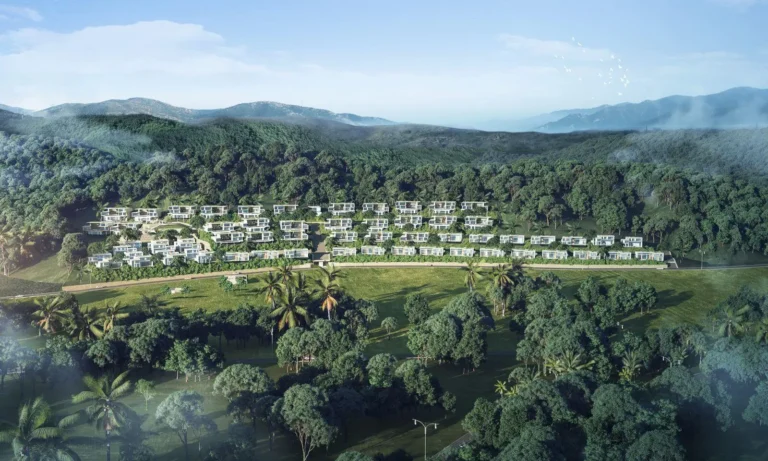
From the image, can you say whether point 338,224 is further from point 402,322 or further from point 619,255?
point 619,255

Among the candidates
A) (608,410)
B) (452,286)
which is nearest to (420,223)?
(452,286)

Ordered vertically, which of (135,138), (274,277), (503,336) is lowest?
(503,336)

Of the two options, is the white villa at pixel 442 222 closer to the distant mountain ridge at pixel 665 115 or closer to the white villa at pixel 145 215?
the distant mountain ridge at pixel 665 115

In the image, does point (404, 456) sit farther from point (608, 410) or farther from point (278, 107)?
point (278, 107)

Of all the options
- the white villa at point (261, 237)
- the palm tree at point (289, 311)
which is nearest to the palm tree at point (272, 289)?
the palm tree at point (289, 311)

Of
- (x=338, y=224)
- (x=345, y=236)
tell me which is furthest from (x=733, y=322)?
(x=338, y=224)

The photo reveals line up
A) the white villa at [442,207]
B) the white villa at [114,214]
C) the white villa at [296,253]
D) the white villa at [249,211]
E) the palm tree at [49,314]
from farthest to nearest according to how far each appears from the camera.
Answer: the white villa at [442,207] < the white villa at [249,211] < the white villa at [114,214] < the white villa at [296,253] < the palm tree at [49,314]

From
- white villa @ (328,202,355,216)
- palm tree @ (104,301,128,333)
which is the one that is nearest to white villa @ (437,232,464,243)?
white villa @ (328,202,355,216)
